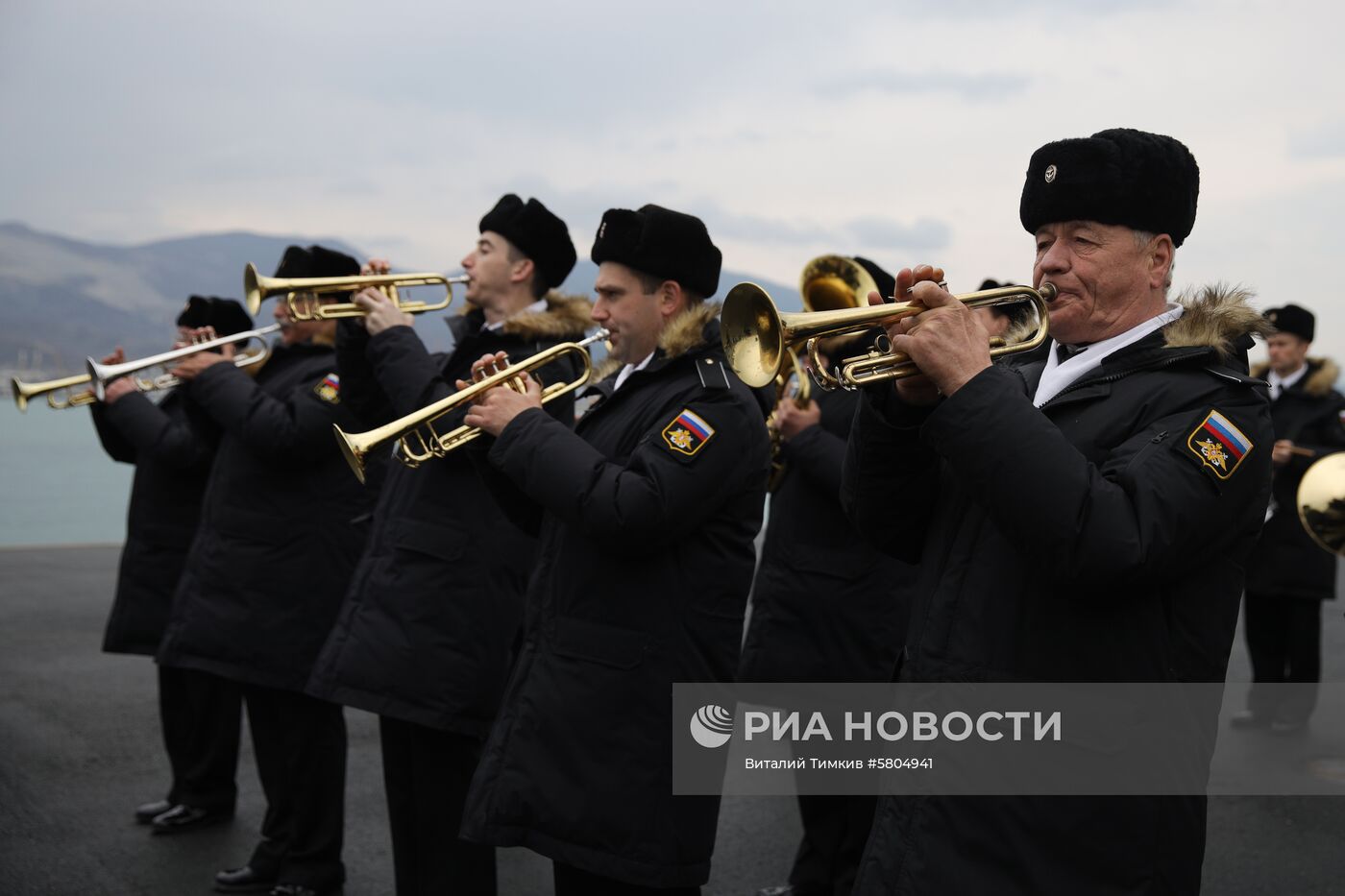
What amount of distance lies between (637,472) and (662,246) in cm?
72

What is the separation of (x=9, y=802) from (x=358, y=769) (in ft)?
4.65

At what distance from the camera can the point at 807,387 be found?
196 inches

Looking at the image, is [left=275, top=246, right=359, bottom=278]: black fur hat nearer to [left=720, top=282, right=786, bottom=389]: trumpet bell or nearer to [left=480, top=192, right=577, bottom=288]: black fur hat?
[left=480, top=192, right=577, bottom=288]: black fur hat

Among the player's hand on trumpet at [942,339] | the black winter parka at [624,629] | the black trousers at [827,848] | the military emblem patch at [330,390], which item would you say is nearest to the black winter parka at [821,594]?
the black trousers at [827,848]

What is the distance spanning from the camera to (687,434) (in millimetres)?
3217

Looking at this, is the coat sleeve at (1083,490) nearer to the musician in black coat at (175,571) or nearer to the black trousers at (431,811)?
the black trousers at (431,811)

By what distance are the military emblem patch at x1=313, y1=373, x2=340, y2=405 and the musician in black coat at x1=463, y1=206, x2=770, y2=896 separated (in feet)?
5.09

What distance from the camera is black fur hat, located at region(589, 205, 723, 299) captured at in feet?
11.9

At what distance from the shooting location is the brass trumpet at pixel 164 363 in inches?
208

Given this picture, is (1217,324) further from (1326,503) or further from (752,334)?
(1326,503)

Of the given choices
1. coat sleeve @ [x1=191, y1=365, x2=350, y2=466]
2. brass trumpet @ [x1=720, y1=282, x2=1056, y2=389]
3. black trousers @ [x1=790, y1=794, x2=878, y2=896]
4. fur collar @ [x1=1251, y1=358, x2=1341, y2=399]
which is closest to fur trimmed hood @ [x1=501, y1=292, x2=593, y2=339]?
coat sleeve @ [x1=191, y1=365, x2=350, y2=466]

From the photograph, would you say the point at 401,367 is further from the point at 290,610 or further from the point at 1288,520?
the point at 1288,520

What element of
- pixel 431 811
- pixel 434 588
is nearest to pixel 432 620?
pixel 434 588

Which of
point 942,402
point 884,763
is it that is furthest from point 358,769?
point 942,402
